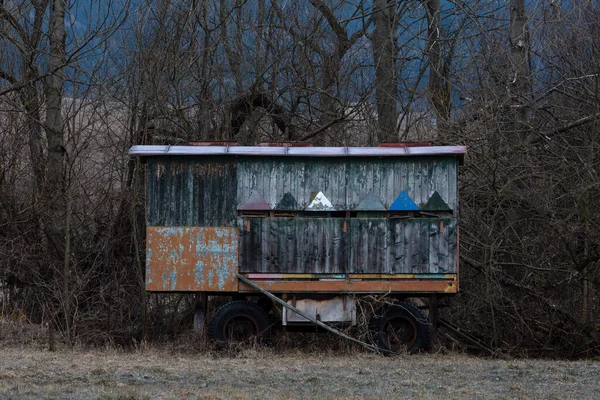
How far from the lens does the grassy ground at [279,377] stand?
10164 mm

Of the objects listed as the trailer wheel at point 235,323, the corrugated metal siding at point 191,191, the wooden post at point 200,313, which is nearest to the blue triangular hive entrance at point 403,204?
the corrugated metal siding at point 191,191

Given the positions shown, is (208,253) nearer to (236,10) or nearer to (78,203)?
(78,203)

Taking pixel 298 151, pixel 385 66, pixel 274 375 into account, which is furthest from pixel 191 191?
pixel 385 66

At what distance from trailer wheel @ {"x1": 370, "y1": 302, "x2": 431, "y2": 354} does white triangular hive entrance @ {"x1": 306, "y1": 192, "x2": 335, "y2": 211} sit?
6.96 ft

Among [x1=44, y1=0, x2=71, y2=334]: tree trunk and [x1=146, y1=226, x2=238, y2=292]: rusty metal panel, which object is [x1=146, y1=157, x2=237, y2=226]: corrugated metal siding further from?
[x1=44, y1=0, x2=71, y2=334]: tree trunk

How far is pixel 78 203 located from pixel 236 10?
6306 millimetres

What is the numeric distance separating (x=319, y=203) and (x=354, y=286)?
1.60 meters

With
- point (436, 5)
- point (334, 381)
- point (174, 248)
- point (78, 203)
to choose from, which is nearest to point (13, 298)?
point (78, 203)

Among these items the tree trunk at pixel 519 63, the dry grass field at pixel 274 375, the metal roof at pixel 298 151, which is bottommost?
the dry grass field at pixel 274 375

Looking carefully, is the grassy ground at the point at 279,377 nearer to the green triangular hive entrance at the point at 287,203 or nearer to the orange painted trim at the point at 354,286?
the orange painted trim at the point at 354,286

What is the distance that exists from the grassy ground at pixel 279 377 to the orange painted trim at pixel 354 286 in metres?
1.20

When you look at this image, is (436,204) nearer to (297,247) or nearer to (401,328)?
(401,328)

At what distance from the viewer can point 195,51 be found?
21609 millimetres

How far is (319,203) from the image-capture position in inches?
624
